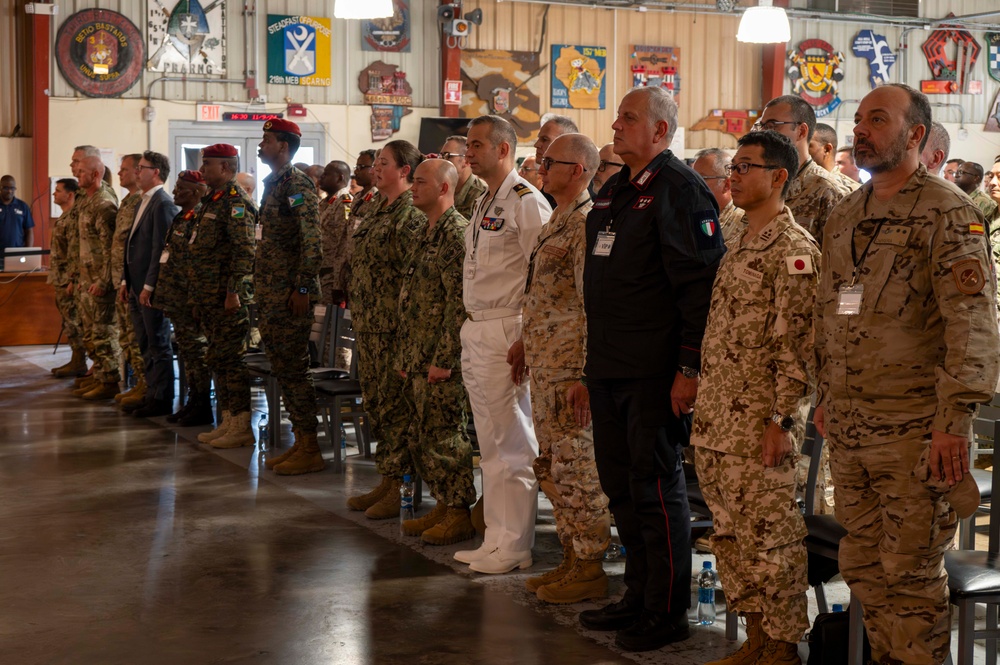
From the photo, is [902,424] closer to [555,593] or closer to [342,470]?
[555,593]

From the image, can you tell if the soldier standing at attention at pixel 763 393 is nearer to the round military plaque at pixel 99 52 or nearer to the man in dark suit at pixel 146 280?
the man in dark suit at pixel 146 280

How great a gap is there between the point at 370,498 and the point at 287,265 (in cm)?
139

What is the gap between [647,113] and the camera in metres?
3.37

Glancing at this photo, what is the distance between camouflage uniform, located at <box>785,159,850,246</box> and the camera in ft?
13.9

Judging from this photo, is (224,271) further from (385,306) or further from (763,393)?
(763,393)

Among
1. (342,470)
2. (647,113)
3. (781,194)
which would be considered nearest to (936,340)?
(781,194)

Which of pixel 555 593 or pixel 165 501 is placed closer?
pixel 555 593

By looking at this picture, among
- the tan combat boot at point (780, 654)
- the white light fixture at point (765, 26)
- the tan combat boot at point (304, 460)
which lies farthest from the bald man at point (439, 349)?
the white light fixture at point (765, 26)

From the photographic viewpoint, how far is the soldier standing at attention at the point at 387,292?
4922mm

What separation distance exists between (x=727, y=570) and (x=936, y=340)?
91 centimetres

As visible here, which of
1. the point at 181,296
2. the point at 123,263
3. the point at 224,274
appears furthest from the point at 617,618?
the point at 123,263

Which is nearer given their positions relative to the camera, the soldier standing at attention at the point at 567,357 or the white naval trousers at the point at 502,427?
the soldier standing at attention at the point at 567,357

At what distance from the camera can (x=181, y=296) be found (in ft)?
23.3

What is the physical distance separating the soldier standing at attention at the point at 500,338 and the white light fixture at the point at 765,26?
4.86 m
